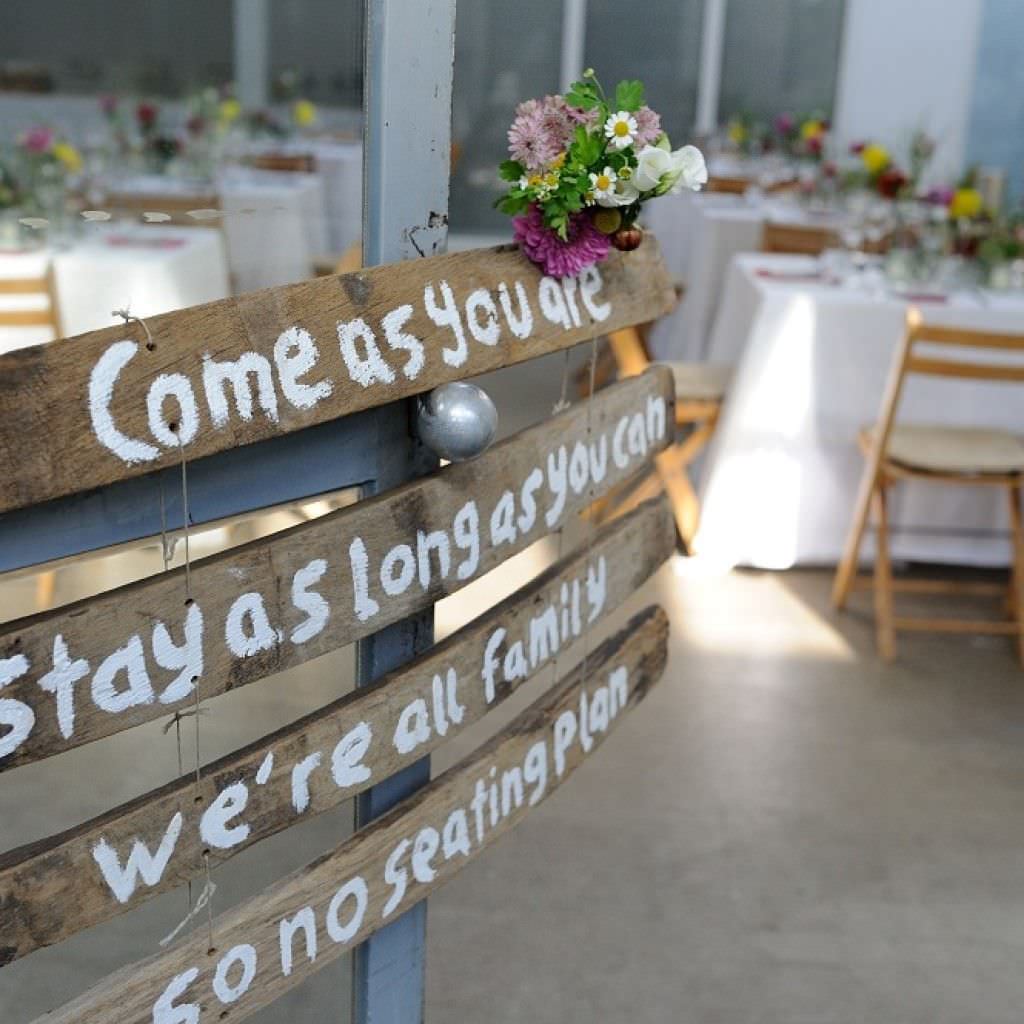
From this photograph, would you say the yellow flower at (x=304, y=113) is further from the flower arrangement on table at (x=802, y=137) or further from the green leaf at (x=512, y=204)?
the green leaf at (x=512, y=204)

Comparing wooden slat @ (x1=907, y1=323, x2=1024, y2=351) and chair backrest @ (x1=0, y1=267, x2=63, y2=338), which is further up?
chair backrest @ (x1=0, y1=267, x2=63, y2=338)

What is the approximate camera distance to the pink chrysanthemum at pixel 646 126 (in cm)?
107

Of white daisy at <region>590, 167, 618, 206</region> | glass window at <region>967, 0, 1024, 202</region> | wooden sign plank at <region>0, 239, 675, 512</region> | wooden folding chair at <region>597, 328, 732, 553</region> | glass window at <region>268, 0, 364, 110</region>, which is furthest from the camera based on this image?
glass window at <region>967, 0, 1024, 202</region>

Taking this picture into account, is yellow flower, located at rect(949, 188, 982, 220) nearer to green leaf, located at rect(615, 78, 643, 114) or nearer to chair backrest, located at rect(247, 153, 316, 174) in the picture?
chair backrest, located at rect(247, 153, 316, 174)

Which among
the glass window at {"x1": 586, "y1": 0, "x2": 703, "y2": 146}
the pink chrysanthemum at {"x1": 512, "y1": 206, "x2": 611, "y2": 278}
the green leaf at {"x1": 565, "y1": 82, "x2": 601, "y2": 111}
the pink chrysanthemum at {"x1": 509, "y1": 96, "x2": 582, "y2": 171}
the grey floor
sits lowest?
the grey floor

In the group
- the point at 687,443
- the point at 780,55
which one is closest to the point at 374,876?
the point at 687,443

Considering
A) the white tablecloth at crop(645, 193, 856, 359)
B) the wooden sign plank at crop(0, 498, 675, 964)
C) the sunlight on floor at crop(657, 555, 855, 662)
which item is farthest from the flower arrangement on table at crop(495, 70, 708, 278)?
the white tablecloth at crop(645, 193, 856, 359)

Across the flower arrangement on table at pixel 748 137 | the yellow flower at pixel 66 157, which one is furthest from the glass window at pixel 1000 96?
the yellow flower at pixel 66 157

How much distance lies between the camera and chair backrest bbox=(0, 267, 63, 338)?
7.75ft

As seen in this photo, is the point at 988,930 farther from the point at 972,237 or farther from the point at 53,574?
the point at 972,237

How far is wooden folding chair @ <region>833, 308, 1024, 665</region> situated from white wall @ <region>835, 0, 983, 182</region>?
448 centimetres

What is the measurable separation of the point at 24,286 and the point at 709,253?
9.57ft

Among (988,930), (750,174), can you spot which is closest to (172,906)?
(988,930)

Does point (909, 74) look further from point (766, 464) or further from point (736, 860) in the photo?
point (736, 860)
